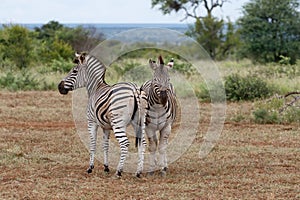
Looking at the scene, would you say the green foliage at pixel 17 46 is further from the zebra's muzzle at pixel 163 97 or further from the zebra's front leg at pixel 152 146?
the zebra's muzzle at pixel 163 97

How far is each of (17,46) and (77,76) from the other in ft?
60.7

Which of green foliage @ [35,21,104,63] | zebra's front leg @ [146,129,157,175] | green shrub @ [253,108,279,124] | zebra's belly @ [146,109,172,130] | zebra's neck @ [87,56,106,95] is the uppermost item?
zebra's neck @ [87,56,106,95]

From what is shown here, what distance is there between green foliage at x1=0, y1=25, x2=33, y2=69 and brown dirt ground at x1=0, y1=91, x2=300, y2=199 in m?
12.2

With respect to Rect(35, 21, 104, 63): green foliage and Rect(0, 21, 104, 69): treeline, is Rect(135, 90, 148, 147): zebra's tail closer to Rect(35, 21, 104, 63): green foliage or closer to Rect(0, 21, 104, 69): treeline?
Rect(0, 21, 104, 69): treeline

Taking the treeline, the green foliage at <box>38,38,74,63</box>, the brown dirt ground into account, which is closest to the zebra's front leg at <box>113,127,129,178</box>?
the brown dirt ground

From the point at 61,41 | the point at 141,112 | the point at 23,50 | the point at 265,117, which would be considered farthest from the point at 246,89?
the point at 61,41

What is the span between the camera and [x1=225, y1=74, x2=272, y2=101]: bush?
1919 cm

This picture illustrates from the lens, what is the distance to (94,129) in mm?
9688

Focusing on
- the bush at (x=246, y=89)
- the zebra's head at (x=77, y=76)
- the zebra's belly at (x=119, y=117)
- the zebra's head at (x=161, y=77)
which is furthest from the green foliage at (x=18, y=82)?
the zebra's head at (x=161, y=77)

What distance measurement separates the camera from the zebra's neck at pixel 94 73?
9.77 meters

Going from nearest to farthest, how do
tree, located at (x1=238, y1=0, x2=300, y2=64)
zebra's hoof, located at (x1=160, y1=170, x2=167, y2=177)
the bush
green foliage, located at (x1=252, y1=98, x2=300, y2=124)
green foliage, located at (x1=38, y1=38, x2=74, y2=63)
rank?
zebra's hoof, located at (x1=160, y1=170, x2=167, y2=177) → green foliage, located at (x1=252, y1=98, x2=300, y2=124) → the bush → green foliage, located at (x1=38, y1=38, x2=74, y2=63) → tree, located at (x1=238, y1=0, x2=300, y2=64)

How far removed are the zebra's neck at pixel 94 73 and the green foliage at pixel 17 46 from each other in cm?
1834

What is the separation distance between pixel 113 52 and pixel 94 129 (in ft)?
4.78

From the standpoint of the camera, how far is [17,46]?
27.7m
